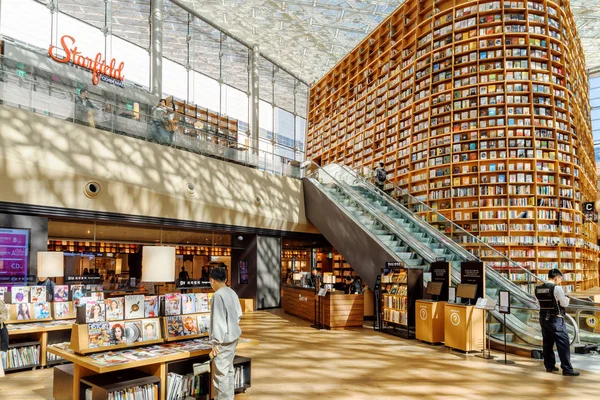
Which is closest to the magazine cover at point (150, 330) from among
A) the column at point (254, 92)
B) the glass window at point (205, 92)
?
the column at point (254, 92)

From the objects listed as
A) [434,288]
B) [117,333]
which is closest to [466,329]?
[434,288]

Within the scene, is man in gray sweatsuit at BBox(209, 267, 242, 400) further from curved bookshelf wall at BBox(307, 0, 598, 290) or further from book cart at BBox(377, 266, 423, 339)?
curved bookshelf wall at BBox(307, 0, 598, 290)

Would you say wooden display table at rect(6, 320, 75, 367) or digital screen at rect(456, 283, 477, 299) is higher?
digital screen at rect(456, 283, 477, 299)

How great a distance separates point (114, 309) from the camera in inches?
180

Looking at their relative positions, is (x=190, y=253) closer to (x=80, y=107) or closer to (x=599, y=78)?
(x=80, y=107)

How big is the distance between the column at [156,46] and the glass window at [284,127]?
874cm

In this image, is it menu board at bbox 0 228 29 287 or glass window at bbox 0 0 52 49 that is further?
glass window at bbox 0 0 52 49

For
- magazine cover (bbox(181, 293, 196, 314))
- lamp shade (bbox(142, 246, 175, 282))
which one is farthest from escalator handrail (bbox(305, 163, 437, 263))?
lamp shade (bbox(142, 246, 175, 282))

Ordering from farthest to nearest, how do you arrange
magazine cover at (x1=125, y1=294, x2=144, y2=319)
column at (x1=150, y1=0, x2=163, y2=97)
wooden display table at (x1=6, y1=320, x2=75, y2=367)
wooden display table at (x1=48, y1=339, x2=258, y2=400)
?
column at (x1=150, y1=0, x2=163, y2=97) → wooden display table at (x1=6, y1=320, x2=75, y2=367) → magazine cover at (x1=125, y1=294, x2=144, y2=319) → wooden display table at (x1=48, y1=339, x2=258, y2=400)

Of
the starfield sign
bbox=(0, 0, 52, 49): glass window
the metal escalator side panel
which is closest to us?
the metal escalator side panel

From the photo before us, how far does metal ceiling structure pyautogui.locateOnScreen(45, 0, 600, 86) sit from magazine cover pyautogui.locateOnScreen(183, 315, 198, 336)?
14.1 m

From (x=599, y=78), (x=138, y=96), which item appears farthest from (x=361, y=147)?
(x=599, y=78)

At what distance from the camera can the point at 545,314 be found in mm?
6277

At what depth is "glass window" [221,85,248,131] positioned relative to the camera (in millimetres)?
21516
